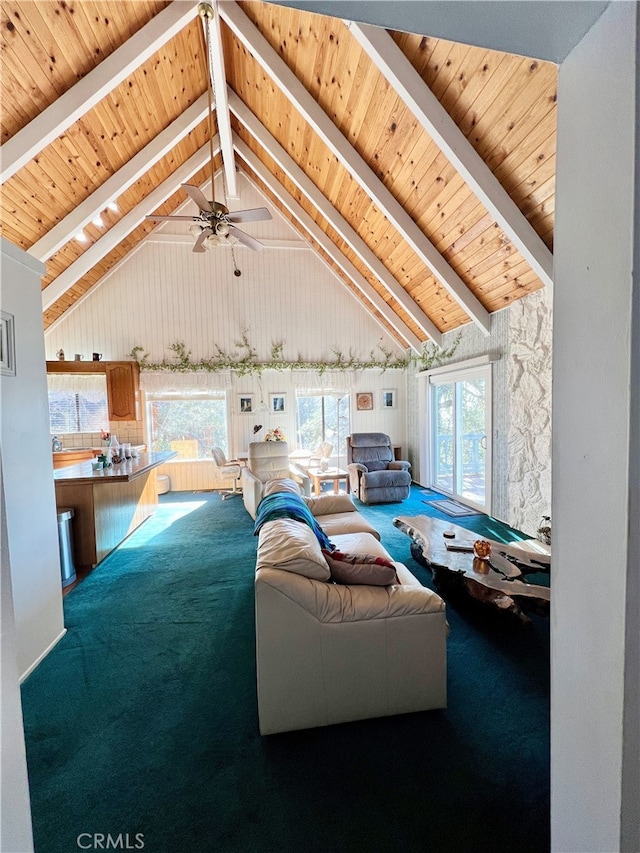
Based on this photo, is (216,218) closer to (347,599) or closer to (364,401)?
(347,599)

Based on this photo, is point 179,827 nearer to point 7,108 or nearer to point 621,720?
point 621,720

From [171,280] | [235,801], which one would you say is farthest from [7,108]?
[235,801]

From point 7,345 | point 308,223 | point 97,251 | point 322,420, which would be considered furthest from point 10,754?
point 322,420

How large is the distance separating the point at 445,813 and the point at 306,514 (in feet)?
4.74

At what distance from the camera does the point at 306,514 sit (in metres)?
2.35

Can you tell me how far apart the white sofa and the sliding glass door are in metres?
3.49

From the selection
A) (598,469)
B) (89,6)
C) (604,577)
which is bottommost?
(604,577)

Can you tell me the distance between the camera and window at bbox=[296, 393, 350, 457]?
23.3 feet

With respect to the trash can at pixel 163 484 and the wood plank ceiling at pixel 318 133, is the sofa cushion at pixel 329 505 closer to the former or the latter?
the wood plank ceiling at pixel 318 133

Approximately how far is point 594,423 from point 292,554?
134cm

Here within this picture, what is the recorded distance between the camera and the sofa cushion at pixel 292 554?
5.27ft

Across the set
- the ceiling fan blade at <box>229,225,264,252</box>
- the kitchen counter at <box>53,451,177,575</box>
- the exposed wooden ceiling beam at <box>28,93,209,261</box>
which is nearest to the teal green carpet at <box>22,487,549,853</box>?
the kitchen counter at <box>53,451,177,575</box>

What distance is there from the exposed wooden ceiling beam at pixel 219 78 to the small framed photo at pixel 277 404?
147 inches

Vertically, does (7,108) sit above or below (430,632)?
above
